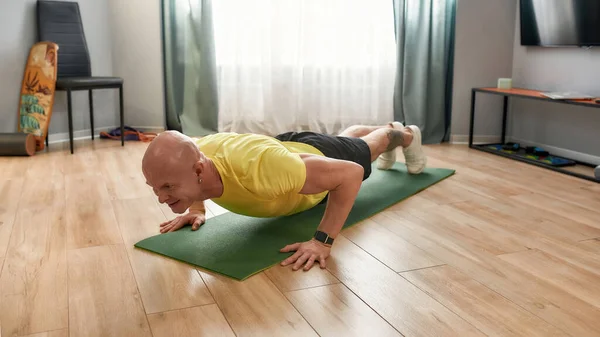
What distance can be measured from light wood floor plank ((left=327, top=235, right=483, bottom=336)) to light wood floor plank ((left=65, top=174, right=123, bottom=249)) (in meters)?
0.87

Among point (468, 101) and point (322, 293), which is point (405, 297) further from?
point (468, 101)

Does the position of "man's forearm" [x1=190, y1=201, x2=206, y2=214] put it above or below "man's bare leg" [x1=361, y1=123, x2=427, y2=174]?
below

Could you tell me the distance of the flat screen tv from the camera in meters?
3.63

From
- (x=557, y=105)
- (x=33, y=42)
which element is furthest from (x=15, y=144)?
(x=557, y=105)

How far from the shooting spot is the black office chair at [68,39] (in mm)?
4141

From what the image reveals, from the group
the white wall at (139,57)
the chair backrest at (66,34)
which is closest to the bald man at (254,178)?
the chair backrest at (66,34)

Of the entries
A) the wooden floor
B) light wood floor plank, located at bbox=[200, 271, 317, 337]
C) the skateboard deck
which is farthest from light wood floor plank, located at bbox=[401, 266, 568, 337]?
the skateboard deck

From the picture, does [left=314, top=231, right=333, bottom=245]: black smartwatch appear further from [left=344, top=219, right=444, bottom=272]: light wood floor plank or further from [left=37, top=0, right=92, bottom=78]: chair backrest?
[left=37, top=0, right=92, bottom=78]: chair backrest

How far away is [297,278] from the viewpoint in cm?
195

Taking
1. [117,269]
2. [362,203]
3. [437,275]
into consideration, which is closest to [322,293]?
[437,275]

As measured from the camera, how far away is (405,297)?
1807 millimetres

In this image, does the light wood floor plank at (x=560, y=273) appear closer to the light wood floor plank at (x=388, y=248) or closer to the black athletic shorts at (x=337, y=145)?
the light wood floor plank at (x=388, y=248)

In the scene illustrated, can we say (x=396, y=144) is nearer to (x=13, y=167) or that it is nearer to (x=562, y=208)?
(x=562, y=208)

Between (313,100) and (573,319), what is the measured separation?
3.35m
